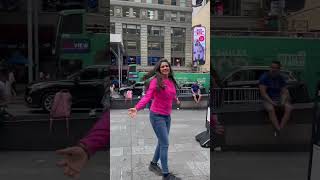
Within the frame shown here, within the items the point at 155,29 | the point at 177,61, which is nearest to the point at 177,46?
the point at 155,29

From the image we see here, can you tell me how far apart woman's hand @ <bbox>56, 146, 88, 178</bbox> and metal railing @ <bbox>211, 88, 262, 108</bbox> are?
3.97 ft

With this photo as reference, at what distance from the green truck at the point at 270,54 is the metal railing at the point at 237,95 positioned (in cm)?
18

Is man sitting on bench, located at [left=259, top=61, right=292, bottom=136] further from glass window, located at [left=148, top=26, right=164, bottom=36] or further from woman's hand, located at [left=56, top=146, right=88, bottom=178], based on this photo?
glass window, located at [left=148, top=26, right=164, bottom=36]

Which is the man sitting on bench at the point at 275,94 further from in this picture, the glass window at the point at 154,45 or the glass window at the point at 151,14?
the glass window at the point at 151,14

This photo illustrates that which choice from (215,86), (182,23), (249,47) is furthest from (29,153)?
(182,23)

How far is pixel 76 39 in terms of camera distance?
11.5 feet

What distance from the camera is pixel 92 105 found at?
11.7 feet

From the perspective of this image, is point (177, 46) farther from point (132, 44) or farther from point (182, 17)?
point (132, 44)

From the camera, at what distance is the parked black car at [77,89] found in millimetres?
3465

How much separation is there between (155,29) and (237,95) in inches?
2605

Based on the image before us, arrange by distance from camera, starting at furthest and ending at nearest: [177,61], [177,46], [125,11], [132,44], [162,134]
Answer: [177,46] → [132,44] → [125,11] → [177,61] → [162,134]

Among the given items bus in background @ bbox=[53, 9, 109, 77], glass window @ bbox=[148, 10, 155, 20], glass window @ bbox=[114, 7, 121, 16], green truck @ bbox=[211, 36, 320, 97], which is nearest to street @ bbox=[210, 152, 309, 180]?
green truck @ bbox=[211, 36, 320, 97]

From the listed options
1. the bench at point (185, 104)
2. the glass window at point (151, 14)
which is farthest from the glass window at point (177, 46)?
the bench at point (185, 104)

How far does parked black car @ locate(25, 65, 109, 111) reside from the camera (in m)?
3.46
